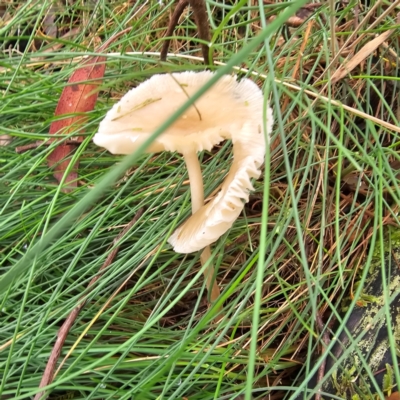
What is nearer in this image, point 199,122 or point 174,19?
point 199,122

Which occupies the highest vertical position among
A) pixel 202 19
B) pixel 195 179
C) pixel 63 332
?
pixel 202 19

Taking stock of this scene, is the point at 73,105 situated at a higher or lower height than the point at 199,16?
lower

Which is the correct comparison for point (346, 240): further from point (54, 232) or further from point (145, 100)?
point (54, 232)

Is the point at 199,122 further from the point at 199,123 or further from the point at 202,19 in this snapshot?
the point at 202,19

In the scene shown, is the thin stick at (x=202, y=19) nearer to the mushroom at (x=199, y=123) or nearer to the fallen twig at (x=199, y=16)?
the fallen twig at (x=199, y=16)

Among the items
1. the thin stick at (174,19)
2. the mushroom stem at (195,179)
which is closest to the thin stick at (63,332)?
the mushroom stem at (195,179)

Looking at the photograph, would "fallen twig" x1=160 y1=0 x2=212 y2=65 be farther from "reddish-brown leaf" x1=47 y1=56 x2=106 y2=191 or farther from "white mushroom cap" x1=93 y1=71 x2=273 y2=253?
"reddish-brown leaf" x1=47 y1=56 x2=106 y2=191

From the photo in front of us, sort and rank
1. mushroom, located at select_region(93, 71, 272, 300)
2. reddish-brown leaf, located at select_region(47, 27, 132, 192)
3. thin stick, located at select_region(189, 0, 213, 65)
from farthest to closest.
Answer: reddish-brown leaf, located at select_region(47, 27, 132, 192) < thin stick, located at select_region(189, 0, 213, 65) < mushroom, located at select_region(93, 71, 272, 300)

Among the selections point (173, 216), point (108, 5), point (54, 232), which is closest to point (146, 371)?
point (173, 216)

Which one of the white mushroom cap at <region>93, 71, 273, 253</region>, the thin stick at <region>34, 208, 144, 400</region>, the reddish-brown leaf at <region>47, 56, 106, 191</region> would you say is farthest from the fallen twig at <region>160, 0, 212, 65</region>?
the thin stick at <region>34, 208, 144, 400</region>

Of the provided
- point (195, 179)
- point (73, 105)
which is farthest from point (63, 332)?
point (73, 105)

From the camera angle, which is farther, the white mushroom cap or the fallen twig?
the fallen twig
